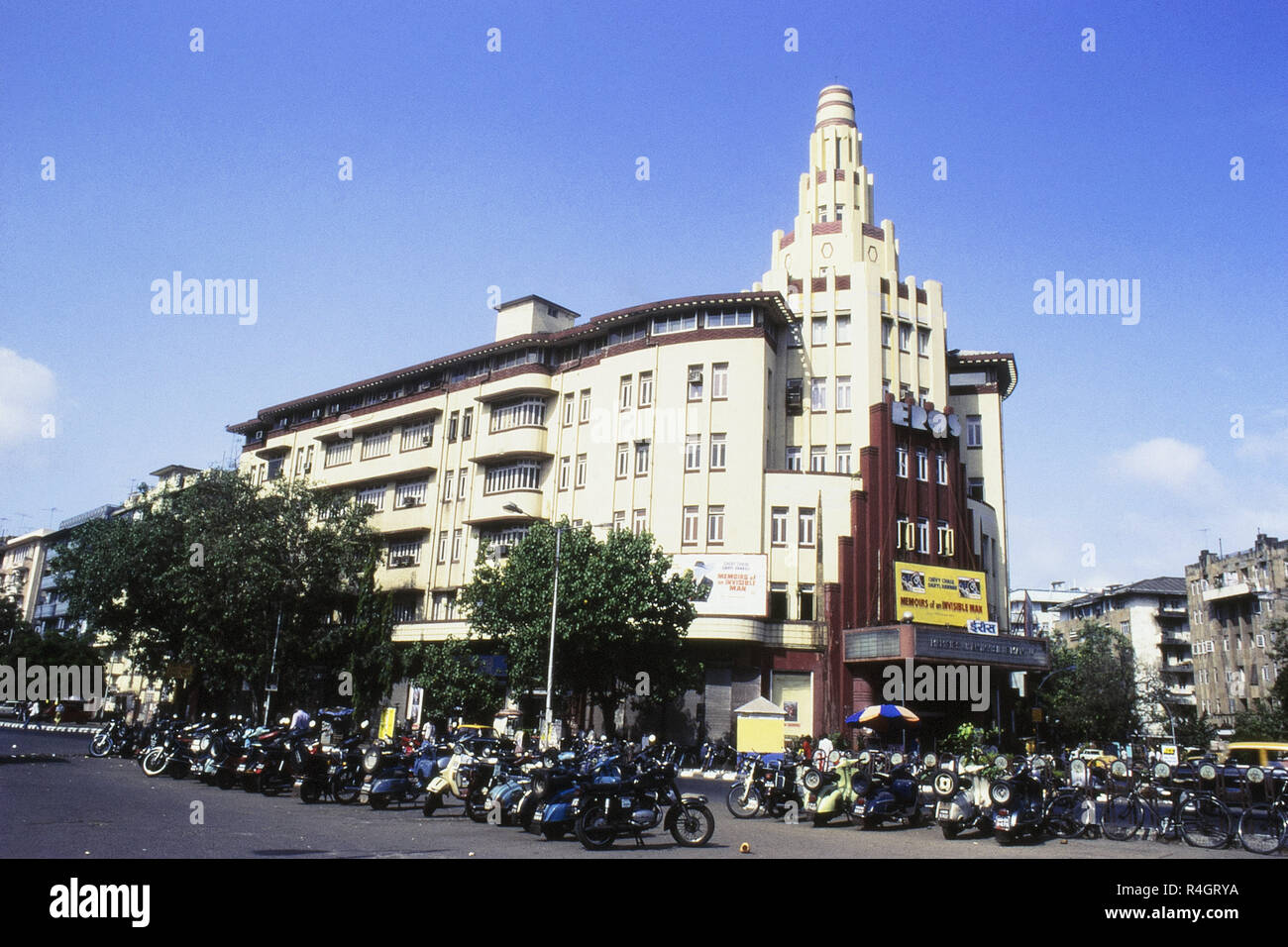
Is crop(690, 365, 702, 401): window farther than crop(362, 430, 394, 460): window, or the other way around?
crop(362, 430, 394, 460): window

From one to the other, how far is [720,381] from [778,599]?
31.7 feet

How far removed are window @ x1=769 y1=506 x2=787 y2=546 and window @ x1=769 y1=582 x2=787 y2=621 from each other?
1.76 m

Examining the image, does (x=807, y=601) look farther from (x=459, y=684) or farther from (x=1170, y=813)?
(x=1170, y=813)

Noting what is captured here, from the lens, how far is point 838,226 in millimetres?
46188

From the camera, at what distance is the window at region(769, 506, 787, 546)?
39156mm

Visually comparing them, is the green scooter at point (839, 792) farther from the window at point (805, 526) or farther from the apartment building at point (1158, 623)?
the apartment building at point (1158, 623)

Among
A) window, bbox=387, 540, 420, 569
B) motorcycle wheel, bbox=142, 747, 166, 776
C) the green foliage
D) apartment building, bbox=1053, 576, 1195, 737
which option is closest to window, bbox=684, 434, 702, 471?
the green foliage

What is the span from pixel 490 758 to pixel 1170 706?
5819 centimetres

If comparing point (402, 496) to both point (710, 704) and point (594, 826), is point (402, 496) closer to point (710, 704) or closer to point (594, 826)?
point (710, 704)

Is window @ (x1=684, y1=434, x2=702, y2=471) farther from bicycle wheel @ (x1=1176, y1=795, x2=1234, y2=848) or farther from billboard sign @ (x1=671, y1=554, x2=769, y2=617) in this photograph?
bicycle wheel @ (x1=1176, y1=795, x2=1234, y2=848)

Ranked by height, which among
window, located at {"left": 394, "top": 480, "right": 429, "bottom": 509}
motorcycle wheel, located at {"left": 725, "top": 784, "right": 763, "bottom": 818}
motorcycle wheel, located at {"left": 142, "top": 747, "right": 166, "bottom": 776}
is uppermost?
window, located at {"left": 394, "top": 480, "right": 429, "bottom": 509}

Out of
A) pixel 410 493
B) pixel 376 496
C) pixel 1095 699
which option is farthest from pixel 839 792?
pixel 1095 699

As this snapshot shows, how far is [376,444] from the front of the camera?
52.5m

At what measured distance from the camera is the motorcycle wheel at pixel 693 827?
12717mm
